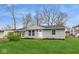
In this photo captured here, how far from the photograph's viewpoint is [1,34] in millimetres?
9445

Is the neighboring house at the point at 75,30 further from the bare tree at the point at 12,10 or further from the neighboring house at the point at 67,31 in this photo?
the bare tree at the point at 12,10

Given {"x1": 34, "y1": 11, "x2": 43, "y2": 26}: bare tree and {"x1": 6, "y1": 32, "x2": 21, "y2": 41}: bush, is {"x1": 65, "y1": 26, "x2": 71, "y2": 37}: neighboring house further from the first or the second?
{"x1": 6, "y1": 32, "x2": 21, "y2": 41}: bush

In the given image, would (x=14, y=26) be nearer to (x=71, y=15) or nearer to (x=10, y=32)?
(x=10, y=32)

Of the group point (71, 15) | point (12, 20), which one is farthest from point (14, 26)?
point (71, 15)

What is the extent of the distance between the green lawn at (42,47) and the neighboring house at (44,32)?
0.07 meters

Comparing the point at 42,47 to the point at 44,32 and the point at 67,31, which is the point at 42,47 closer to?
the point at 44,32

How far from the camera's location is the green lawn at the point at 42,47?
9445mm

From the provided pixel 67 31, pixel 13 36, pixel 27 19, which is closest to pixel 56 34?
pixel 67 31

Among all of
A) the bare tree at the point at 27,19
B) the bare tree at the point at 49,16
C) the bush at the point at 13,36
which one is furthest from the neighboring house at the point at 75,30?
the bush at the point at 13,36

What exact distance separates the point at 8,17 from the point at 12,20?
0.07m

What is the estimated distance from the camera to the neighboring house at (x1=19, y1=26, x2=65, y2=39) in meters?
9.48

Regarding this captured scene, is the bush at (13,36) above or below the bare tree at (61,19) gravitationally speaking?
below

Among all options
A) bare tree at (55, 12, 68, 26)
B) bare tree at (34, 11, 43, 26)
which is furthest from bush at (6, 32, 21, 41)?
bare tree at (55, 12, 68, 26)

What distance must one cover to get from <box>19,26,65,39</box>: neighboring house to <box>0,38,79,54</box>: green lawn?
0.24 ft
